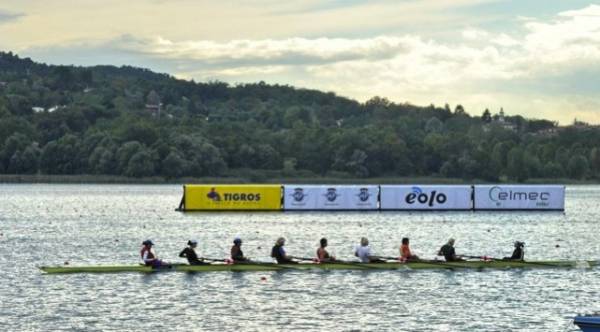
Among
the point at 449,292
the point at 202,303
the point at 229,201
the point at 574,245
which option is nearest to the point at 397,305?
the point at 449,292

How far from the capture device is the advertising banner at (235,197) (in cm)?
10769

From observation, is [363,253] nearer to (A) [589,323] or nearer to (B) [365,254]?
(B) [365,254]

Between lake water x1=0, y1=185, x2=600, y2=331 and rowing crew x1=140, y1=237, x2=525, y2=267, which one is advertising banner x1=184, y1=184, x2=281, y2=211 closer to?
lake water x1=0, y1=185, x2=600, y2=331

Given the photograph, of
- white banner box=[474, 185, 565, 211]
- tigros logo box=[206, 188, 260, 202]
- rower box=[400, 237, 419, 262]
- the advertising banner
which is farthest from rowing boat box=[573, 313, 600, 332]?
white banner box=[474, 185, 565, 211]

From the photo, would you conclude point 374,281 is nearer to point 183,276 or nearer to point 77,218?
point 183,276

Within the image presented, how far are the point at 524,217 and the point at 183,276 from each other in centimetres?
6338

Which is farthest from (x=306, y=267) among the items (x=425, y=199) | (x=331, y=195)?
(x=425, y=199)

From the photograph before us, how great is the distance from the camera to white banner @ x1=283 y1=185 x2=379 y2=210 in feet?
354

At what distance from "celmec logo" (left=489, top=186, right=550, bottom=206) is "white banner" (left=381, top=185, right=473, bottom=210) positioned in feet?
7.95

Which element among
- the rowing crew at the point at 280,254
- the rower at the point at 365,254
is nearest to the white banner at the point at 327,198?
the rowing crew at the point at 280,254

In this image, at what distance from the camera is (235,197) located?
355ft

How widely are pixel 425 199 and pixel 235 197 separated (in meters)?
17.9

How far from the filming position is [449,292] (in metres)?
47.1

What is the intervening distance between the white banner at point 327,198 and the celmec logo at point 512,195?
11248 mm
